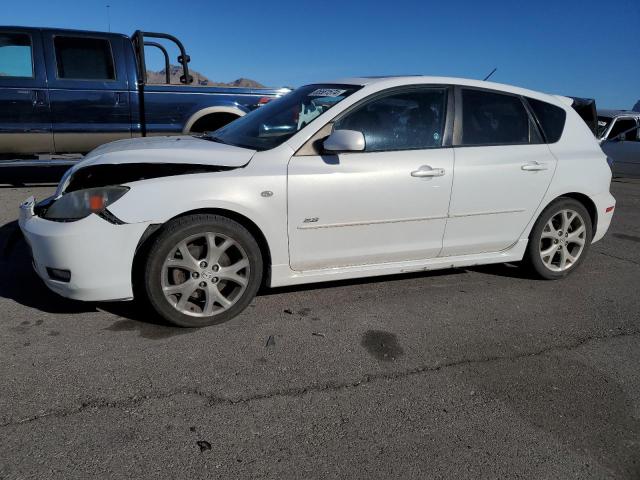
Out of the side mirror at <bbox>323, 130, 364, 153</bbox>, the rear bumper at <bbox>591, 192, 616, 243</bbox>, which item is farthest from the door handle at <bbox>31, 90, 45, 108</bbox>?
the rear bumper at <bbox>591, 192, 616, 243</bbox>

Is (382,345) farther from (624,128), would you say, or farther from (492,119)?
(624,128)

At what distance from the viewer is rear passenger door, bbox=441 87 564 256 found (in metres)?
3.95

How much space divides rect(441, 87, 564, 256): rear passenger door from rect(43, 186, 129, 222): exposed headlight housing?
2324mm

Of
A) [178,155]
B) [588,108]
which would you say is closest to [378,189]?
[178,155]

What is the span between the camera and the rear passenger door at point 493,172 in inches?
156

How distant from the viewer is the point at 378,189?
11.9 feet

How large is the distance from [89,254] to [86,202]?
31 centimetres

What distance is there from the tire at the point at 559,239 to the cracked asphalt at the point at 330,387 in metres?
0.37

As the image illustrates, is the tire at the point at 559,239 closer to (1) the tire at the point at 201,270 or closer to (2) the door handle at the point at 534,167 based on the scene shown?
(2) the door handle at the point at 534,167

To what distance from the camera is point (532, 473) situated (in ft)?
7.21

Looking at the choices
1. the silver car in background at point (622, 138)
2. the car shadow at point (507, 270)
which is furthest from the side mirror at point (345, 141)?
the silver car in background at point (622, 138)

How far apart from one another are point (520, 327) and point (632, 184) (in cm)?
1050

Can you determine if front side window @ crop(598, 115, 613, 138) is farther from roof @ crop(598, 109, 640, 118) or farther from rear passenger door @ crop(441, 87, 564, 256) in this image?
rear passenger door @ crop(441, 87, 564, 256)

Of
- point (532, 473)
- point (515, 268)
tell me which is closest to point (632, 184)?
point (515, 268)
